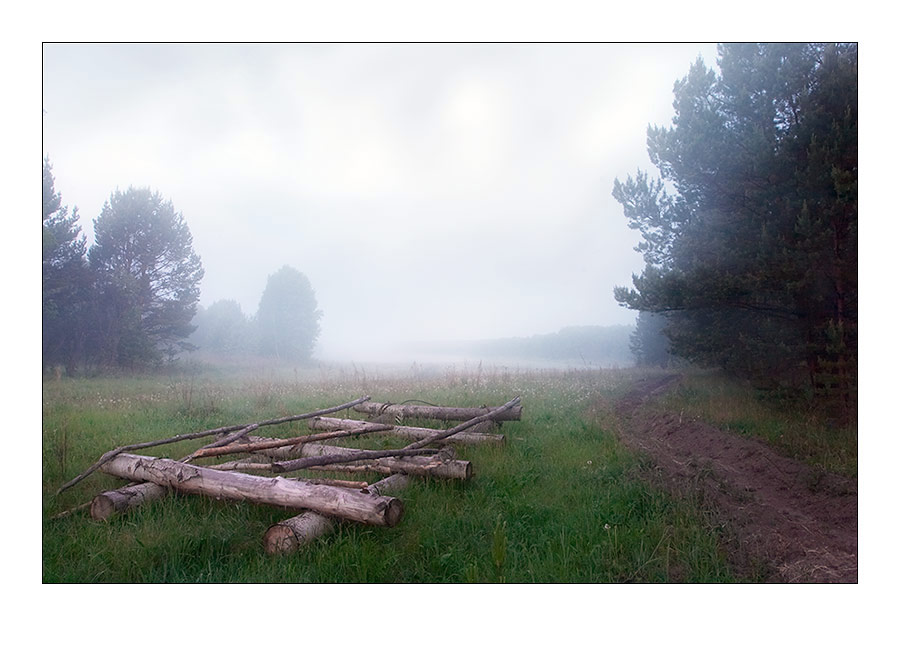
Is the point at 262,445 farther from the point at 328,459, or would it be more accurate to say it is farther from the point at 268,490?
the point at 268,490

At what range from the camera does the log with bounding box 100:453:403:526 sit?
326 centimetres

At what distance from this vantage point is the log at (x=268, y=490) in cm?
326

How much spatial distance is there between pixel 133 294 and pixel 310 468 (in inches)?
122

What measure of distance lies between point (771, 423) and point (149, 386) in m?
7.86

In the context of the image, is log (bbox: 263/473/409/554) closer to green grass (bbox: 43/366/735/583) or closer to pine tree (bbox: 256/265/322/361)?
green grass (bbox: 43/366/735/583)

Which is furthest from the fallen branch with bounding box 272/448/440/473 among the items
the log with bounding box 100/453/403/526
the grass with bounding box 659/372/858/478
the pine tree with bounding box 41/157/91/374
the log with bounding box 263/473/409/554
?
the grass with bounding box 659/372/858/478

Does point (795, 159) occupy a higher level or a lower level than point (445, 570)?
higher

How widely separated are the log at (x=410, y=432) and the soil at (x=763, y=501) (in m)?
1.92

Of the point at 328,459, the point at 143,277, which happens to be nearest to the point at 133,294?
the point at 143,277

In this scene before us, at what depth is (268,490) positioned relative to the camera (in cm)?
358

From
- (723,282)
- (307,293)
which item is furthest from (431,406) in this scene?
(723,282)

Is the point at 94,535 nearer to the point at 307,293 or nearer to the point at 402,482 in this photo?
the point at 402,482

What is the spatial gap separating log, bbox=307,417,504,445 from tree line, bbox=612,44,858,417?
2.71 metres

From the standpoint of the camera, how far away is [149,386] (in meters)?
5.41
